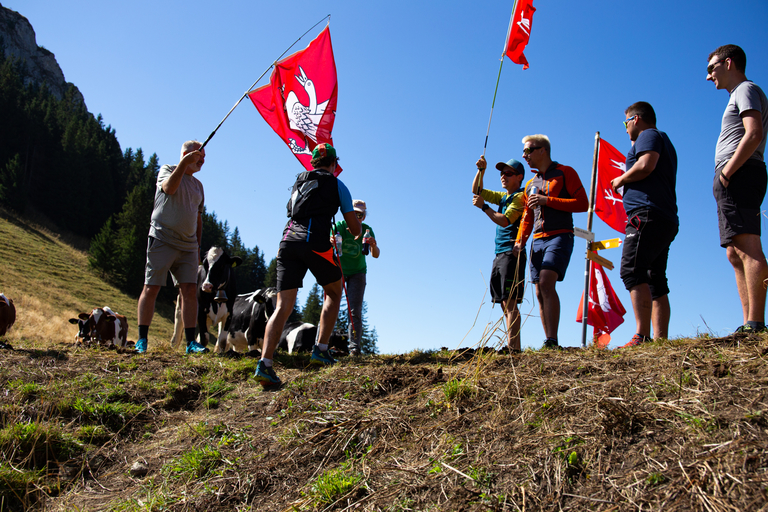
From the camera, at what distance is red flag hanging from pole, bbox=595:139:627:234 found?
10828 mm

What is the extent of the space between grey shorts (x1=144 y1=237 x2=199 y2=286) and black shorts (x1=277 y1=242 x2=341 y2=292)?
6.25ft

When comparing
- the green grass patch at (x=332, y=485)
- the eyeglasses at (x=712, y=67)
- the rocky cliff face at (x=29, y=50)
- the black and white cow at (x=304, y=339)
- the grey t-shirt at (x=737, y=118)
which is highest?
the rocky cliff face at (x=29, y=50)

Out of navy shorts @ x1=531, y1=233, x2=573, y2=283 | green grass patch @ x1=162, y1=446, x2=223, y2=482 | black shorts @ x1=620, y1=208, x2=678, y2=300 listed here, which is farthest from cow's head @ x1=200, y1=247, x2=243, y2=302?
black shorts @ x1=620, y1=208, x2=678, y2=300

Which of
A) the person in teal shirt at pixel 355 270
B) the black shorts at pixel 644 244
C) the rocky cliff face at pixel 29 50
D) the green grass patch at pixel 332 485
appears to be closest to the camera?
the green grass patch at pixel 332 485

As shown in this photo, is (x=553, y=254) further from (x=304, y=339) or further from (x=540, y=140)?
(x=304, y=339)

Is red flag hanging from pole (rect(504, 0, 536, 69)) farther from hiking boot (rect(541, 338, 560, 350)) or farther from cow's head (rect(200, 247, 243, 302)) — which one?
cow's head (rect(200, 247, 243, 302))

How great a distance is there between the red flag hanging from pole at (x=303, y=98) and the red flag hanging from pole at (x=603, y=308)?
719 centimetres

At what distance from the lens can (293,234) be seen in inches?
189

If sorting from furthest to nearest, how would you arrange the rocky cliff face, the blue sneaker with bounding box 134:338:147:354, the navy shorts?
1. the rocky cliff face
2. the blue sneaker with bounding box 134:338:147:354
3. the navy shorts

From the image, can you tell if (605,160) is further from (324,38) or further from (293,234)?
(293,234)

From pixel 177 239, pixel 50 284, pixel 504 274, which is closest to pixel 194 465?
pixel 177 239

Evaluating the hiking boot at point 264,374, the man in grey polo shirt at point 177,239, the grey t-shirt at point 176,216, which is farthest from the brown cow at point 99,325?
the hiking boot at point 264,374

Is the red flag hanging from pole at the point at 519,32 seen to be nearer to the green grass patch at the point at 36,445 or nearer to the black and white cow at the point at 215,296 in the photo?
the black and white cow at the point at 215,296

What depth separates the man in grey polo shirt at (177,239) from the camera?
235 inches
